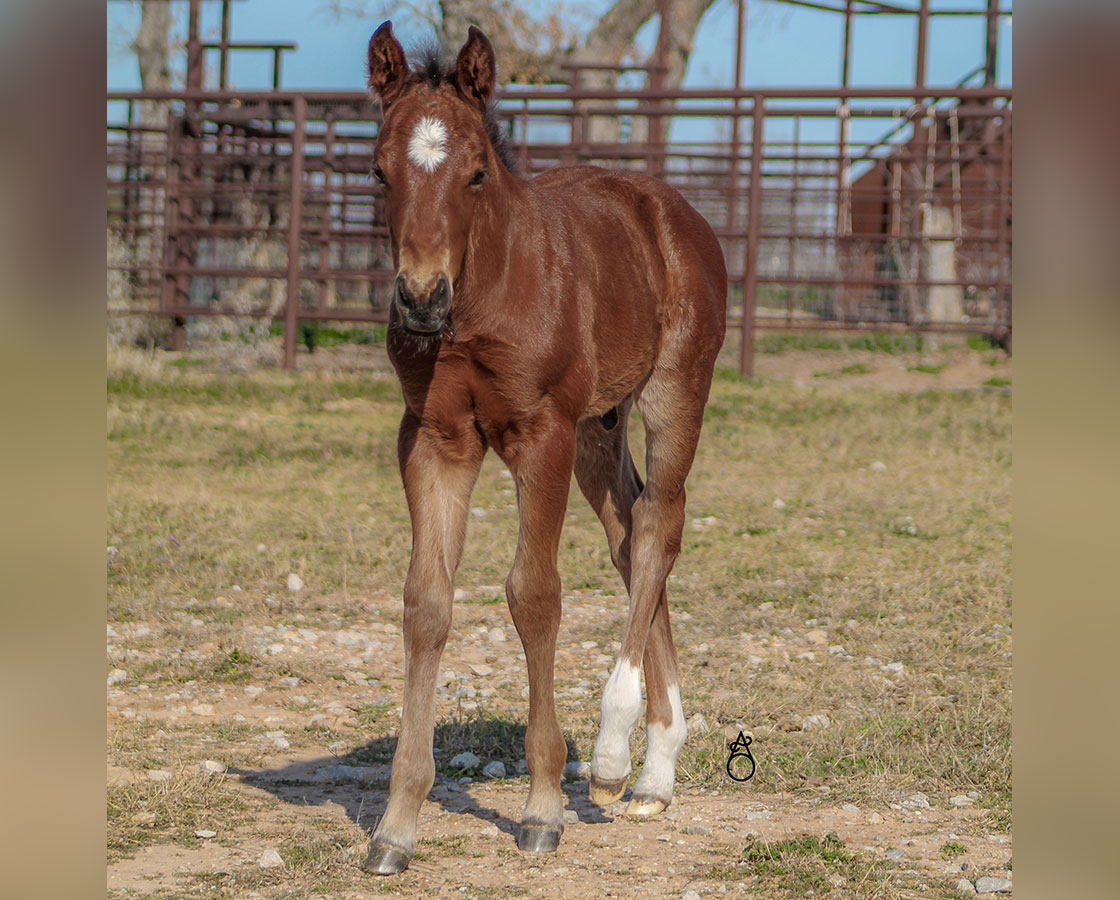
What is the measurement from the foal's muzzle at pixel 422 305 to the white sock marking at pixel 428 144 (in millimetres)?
336

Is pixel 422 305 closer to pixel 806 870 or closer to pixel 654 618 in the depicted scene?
pixel 654 618

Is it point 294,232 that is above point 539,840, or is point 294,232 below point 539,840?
above

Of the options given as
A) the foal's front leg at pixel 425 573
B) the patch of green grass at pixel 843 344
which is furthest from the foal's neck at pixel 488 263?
the patch of green grass at pixel 843 344

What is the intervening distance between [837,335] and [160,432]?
12.3m

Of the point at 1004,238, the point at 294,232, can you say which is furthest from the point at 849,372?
the point at 294,232

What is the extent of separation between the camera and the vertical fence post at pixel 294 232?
16.8 m

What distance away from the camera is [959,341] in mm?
19031

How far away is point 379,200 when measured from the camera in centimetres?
1789

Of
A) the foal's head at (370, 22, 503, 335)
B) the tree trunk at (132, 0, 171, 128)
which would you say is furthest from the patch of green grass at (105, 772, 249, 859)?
the tree trunk at (132, 0, 171, 128)

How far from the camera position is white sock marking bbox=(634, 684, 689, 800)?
403 cm

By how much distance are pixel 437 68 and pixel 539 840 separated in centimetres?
Result: 224

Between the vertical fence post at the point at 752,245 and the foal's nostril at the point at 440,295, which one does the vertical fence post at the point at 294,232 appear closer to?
the vertical fence post at the point at 752,245
